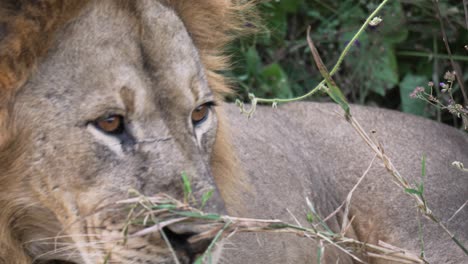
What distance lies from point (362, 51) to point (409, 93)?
1.09 ft

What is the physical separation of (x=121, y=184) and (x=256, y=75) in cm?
254

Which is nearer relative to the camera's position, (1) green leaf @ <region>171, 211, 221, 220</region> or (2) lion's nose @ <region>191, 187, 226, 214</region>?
(1) green leaf @ <region>171, 211, 221, 220</region>

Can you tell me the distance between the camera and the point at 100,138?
276 centimetres

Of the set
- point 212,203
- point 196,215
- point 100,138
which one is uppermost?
point 100,138

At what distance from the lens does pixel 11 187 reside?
Answer: 281cm

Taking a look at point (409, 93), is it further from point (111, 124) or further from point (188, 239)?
point (188, 239)

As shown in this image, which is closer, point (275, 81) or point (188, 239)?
point (188, 239)

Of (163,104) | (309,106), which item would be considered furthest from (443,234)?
(163,104)

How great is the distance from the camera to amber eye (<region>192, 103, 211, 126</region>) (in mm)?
3051

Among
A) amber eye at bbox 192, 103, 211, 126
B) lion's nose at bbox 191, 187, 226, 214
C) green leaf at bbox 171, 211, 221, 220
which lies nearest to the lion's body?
amber eye at bbox 192, 103, 211, 126

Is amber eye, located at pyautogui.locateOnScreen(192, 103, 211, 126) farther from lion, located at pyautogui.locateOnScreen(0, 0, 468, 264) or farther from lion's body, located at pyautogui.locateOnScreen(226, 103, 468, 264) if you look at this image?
lion's body, located at pyautogui.locateOnScreen(226, 103, 468, 264)

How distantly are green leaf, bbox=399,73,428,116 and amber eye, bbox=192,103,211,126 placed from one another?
2315mm

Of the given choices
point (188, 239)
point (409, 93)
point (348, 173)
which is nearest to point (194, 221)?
point (188, 239)

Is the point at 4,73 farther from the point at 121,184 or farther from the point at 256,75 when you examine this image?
the point at 256,75
